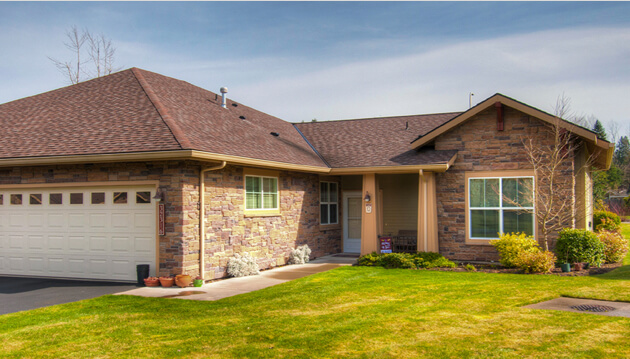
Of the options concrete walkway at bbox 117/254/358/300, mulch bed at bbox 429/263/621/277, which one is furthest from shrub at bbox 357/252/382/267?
mulch bed at bbox 429/263/621/277

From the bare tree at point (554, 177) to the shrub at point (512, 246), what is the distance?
65 cm

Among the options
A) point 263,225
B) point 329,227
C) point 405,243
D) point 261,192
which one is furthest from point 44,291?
point 405,243

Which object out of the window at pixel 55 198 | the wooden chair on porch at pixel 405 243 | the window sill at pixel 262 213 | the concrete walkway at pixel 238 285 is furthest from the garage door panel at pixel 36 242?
the wooden chair on porch at pixel 405 243

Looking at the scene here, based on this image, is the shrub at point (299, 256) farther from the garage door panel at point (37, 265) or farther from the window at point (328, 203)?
the garage door panel at point (37, 265)

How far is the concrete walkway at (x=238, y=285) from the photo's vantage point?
986 cm

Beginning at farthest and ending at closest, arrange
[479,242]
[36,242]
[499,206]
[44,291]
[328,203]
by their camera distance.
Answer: [328,203], [479,242], [499,206], [36,242], [44,291]

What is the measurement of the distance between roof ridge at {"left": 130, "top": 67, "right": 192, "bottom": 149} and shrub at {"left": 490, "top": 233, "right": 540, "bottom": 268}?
8114 mm

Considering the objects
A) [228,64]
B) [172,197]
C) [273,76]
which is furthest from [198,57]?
[172,197]

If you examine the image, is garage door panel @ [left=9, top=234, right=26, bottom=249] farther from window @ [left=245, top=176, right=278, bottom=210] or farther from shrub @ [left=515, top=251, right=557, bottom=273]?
shrub @ [left=515, top=251, right=557, bottom=273]

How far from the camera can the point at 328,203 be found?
17.0 metres

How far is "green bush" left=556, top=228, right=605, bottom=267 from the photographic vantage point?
12492mm

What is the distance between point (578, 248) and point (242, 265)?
8.34m

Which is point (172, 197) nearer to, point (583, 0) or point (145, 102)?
point (145, 102)

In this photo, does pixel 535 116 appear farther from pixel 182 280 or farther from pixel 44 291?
pixel 44 291
